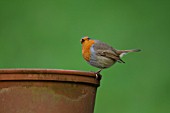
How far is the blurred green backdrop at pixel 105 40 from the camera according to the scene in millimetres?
7391

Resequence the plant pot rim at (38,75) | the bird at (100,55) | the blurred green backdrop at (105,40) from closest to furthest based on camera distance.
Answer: the plant pot rim at (38,75) → the bird at (100,55) → the blurred green backdrop at (105,40)

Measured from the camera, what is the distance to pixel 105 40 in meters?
8.05

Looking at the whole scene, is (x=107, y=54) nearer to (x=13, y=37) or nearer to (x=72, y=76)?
(x=72, y=76)

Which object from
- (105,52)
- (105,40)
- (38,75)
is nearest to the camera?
(38,75)

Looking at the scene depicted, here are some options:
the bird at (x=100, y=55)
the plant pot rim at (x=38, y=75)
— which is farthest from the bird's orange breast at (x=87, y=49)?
the plant pot rim at (x=38, y=75)

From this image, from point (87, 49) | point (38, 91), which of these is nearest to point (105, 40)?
point (87, 49)

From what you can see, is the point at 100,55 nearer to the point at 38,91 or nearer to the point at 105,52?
the point at 105,52

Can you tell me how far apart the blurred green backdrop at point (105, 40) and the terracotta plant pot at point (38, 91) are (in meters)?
2.74

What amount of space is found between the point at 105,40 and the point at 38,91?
384 centimetres

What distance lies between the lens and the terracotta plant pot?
13.9 feet

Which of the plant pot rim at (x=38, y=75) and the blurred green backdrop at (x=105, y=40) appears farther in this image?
the blurred green backdrop at (x=105, y=40)

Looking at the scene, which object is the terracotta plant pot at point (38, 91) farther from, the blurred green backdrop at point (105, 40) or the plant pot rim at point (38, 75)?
the blurred green backdrop at point (105, 40)

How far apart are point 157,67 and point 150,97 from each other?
0.56 metres

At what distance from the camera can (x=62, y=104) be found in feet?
14.1
